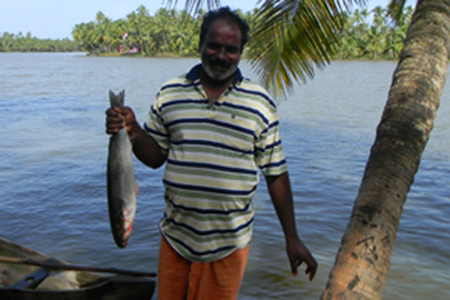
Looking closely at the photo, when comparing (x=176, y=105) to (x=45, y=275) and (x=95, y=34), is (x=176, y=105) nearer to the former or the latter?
(x=45, y=275)

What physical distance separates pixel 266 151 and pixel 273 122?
0.52ft

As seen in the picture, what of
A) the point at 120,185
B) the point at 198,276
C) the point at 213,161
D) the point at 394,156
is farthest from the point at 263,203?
the point at 120,185

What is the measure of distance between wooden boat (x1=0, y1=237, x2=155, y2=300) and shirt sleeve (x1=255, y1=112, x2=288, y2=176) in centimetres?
250

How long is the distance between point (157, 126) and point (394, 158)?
1.33 m

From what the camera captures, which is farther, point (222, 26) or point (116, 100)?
point (222, 26)

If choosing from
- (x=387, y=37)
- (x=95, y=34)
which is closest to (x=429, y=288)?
(x=387, y=37)

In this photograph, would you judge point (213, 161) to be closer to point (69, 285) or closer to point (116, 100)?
point (116, 100)

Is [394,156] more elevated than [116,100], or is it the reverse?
[116,100]

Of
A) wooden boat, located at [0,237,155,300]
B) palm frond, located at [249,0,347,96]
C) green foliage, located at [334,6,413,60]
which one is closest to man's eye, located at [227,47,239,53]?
palm frond, located at [249,0,347,96]

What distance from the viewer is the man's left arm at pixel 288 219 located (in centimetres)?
244

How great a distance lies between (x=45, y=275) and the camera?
15.0 ft

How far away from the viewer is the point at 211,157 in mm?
2270

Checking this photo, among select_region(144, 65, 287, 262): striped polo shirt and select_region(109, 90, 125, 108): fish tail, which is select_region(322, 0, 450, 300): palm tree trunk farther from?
select_region(109, 90, 125, 108): fish tail

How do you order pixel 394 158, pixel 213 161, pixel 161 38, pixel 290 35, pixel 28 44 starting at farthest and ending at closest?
pixel 28 44
pixel 161 38
pixel 290 35
pixel 394 158
pixel 213 161
